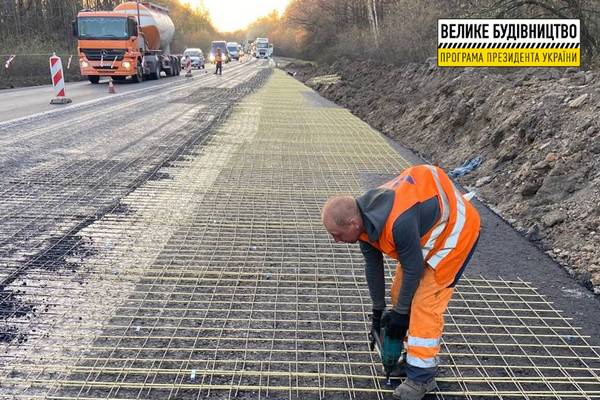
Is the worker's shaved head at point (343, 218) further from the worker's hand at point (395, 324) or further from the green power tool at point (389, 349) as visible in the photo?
the green power tool at point (389, 349)

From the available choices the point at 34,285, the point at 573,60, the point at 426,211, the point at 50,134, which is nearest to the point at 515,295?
the point at 426,211

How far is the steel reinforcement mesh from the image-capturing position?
279 cm

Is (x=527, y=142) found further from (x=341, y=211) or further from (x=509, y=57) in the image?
(x=341, y=211)

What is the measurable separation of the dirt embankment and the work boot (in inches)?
84.4

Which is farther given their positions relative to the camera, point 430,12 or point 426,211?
point 430,12

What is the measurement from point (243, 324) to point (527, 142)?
5.21 meters

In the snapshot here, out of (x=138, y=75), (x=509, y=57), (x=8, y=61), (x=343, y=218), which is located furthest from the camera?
(x=8, y=61)

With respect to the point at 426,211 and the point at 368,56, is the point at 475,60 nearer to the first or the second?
the point at 426,211

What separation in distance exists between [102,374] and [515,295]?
3040mm

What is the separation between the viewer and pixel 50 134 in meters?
9.23

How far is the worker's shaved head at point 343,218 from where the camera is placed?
7.46ft

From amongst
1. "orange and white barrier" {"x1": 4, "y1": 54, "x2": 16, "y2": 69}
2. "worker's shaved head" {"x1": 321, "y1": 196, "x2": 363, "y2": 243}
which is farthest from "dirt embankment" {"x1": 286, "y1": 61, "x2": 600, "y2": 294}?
"orange and white barrier" {"x1": 4, "y1": 54, "x2": 16, "y2": 69}

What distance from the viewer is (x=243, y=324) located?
3357mm

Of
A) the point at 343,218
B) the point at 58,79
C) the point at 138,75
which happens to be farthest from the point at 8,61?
the point at 343,218
